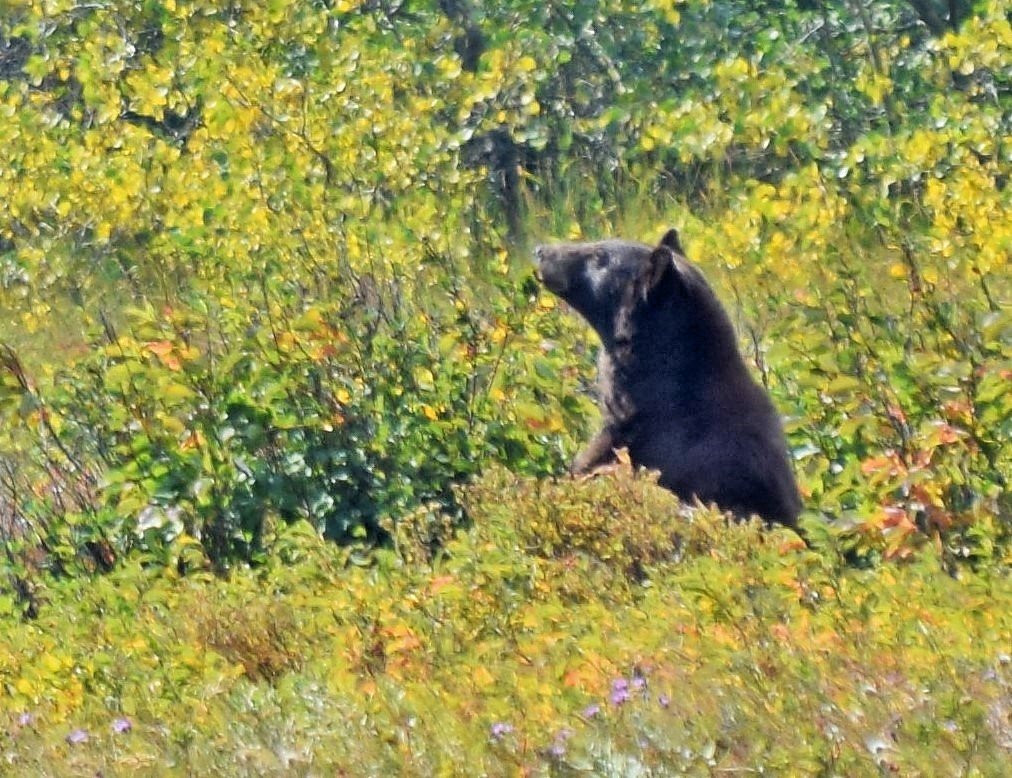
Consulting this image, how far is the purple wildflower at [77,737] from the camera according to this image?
563 cm

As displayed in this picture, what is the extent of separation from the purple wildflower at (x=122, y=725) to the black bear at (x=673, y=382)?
2.44 metres

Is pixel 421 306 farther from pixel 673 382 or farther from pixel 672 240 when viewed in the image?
pixel 673 382

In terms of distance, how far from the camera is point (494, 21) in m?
14.2

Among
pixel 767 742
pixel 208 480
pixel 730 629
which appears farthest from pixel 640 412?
pixel 767 742

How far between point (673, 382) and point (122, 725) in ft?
10.3

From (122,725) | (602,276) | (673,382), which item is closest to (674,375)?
(673,382)

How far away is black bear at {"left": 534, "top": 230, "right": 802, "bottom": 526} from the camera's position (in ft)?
23.9

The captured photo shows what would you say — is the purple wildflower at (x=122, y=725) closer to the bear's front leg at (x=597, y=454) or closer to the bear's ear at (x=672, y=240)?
the bear's front leg at (x=597, y=454)

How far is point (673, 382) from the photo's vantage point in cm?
800

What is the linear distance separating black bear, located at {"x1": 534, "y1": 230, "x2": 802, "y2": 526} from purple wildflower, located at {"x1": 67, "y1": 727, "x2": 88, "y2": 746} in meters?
2.55

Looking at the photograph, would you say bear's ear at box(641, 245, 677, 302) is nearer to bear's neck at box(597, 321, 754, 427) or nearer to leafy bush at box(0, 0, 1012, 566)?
bear's neck at box(597, 321, 754, 427)

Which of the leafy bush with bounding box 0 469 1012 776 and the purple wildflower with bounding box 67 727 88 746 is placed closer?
the leafy bush with bounding box 0 469 1012 776

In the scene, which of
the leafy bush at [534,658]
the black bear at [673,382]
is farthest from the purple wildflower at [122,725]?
the black bear at [673,382]

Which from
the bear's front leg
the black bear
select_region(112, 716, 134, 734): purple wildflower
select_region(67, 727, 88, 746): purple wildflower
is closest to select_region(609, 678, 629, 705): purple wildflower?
select_region(112, 716, 134, 734): purple wildflower
